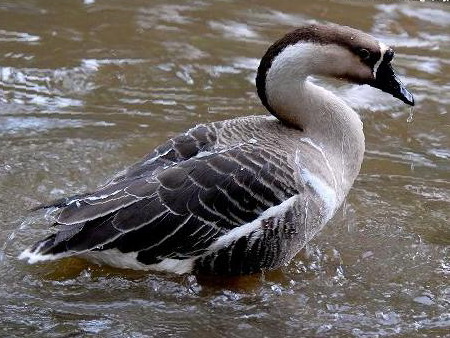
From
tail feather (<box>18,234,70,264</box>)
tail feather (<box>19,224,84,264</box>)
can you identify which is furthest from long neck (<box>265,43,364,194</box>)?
tail feather (<box>18,234,70,264</box>)

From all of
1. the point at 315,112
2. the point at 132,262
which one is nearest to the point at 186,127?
the point at 315,112

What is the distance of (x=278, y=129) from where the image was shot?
5.43 meters

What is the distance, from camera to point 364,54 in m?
5.36

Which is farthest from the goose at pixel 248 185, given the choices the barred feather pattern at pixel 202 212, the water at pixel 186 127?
the water at pixel 186 127

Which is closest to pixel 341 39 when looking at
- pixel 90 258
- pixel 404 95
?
pixel 404 95

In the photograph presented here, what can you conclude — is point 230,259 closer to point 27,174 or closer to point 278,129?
point 278,129

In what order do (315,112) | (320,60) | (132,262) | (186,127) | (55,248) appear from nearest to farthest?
(55,248) → (132,262) → (320,60) → (315,112) → (186,127)

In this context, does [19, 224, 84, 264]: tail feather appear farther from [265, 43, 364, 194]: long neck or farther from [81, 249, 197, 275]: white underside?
[265, 43, 364, 194]: long neck

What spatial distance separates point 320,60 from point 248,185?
1.00m

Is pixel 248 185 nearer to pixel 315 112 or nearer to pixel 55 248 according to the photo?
pixel 315 112

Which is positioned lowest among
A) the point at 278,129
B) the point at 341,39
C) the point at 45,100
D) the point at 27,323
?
the point at 27,323

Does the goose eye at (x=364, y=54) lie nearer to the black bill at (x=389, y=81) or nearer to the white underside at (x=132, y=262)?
the black bill at (x=389, y=81)

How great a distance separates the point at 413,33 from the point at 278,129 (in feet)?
14.3

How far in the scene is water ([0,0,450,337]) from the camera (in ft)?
16.1
